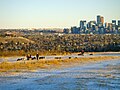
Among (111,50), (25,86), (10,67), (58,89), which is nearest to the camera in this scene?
(58,89)

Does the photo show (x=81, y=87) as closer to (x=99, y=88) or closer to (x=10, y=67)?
(x=99, y=88)

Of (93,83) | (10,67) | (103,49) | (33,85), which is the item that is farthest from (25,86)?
(103,49)

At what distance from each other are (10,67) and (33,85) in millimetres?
20002

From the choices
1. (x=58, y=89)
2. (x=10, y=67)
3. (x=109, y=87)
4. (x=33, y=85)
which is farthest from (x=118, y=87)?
(x=10, y=67)

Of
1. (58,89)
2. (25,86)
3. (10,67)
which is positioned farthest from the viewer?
(10,67)

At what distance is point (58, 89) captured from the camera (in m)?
28.0

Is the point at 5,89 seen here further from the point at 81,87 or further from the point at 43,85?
the point at 81,87

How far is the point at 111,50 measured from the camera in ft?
418

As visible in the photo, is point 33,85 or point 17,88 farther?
point 33,85

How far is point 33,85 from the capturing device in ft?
102

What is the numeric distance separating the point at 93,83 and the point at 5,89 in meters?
7.97

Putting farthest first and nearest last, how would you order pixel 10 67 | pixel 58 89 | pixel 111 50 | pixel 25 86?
1. pixel 111 50
2. pixel 10 67
3. pixel 25 86
4. pixel 58 89

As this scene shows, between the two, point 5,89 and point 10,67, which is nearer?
point 5,89

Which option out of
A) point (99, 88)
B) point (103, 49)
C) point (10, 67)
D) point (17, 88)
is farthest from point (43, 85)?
point (103, 49)
